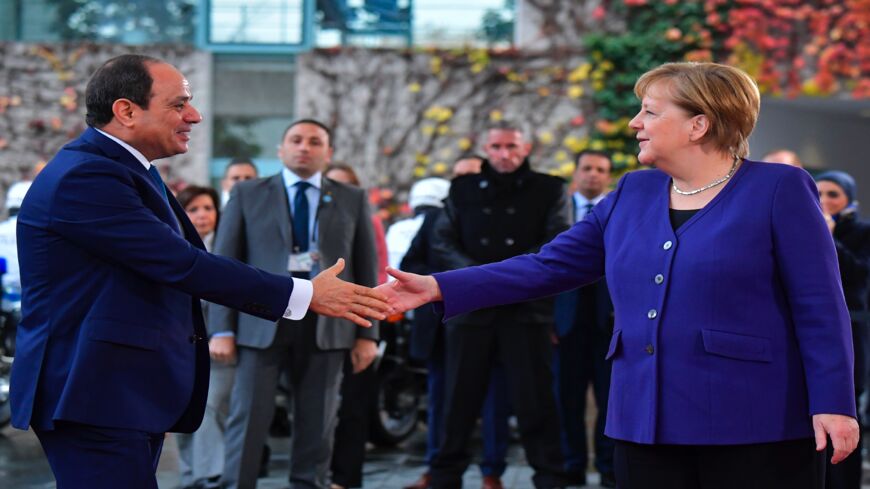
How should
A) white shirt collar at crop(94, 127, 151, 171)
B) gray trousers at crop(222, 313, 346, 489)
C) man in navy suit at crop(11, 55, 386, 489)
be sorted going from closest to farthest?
man in navy suit at crop(11, 55, 386, 489) < white shirt collar at crop(94, 127, 151, 171) < gray trousers at crop(222, 313, 346, 489)

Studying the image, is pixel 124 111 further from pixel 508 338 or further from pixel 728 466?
pixel 508 338

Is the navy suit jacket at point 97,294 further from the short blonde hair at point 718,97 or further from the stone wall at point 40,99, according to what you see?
the stone wall at point 40,99

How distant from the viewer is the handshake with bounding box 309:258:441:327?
3.92 metres

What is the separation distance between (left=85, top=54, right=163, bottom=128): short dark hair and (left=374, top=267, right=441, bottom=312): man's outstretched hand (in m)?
0.95

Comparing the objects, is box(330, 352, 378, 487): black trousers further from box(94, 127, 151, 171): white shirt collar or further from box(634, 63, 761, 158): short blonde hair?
box(634, 63, 761, 158): short blonde hair

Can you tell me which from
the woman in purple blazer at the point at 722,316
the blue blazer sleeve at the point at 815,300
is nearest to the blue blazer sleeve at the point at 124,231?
the woman in purple blazer at the point at 722,316

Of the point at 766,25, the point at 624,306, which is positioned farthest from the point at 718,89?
the point at 766,25

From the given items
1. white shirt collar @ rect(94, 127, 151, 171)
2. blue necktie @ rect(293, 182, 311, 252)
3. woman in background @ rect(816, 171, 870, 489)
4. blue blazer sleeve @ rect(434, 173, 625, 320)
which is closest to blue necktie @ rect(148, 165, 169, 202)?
white shirt collar @ rect(94, 127, 151, 171)

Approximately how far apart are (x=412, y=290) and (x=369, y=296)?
204 millimetres

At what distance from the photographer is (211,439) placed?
7.02 meters

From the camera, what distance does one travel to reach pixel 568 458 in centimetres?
761

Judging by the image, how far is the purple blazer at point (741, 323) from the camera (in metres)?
3.32

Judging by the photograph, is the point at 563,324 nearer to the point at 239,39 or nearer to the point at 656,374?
the point at 656,374

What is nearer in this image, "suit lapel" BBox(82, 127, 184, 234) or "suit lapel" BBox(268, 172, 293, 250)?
"suit lapel" BBox(82, 127, 184, 234)
